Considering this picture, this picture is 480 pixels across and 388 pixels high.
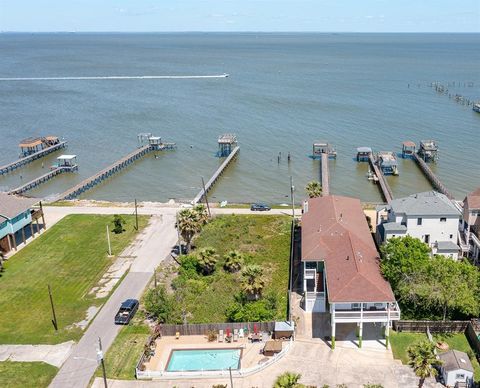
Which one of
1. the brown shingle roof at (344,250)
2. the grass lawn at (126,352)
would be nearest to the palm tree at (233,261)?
the brown shingle roof at (344,250)

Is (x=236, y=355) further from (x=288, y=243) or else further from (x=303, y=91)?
(x=303, y=91)

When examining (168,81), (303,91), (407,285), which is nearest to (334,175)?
(407,285)

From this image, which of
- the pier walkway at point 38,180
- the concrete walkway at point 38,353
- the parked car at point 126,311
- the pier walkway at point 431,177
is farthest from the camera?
the pier walkway at point 38,180

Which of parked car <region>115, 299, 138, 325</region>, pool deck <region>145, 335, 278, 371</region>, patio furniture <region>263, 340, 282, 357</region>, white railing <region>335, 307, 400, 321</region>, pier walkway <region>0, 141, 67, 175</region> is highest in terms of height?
pier walkway <region>0, 141, 67, 175</region>

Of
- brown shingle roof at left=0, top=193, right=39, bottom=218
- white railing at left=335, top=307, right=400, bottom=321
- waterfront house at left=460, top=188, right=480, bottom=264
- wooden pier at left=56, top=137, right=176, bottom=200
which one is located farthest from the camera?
wooden pier at left=56, top=137, right=176, bottom=200

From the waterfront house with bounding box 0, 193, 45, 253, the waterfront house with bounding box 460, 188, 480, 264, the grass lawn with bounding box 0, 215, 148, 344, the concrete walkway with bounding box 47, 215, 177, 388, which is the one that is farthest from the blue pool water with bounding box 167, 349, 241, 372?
the waterfront house with bounding box 0, 193, 45, 253

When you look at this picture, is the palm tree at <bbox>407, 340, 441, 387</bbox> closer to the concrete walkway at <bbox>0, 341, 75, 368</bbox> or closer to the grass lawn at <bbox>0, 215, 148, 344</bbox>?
the concrete walkway at <bbox>0, 341, 75, 368</bbox>

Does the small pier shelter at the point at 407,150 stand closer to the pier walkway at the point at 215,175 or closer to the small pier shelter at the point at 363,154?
the small pier shelter at the point at 363,154
